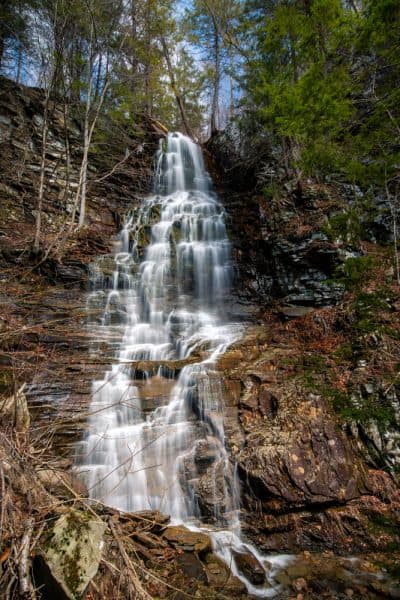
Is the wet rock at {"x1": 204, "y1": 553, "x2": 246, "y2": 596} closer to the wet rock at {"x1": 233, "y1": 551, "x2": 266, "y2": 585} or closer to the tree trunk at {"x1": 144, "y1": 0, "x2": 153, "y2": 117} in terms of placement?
the wet rock at {"x1": 233, "y1": 551, "x2": 266, "y2": 585}

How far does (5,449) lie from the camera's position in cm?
231

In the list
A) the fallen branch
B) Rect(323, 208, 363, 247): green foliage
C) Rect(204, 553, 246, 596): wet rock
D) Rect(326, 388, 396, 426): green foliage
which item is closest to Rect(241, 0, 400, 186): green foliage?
Rect(323, 208, 363, 247): green foliage

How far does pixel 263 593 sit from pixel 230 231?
10.2 metres

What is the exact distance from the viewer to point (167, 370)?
21.9ft

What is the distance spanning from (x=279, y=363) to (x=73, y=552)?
496 centimetres

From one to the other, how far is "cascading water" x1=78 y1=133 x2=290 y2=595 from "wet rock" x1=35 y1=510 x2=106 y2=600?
377 mm

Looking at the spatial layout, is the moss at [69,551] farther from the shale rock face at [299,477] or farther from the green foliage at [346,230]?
the green foliage at [346,230]

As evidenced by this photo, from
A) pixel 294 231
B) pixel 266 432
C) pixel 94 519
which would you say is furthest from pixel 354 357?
pixel 94 519

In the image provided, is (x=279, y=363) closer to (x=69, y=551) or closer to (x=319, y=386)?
(x=319, y=386)

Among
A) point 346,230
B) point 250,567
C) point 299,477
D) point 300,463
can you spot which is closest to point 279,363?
point 300,463

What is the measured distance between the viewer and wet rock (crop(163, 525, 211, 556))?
3.99 metres

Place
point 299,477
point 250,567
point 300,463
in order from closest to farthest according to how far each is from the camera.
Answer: point 250,567
point 299,477
point 300,463

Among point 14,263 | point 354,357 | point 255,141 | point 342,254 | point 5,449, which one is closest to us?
point 5,449

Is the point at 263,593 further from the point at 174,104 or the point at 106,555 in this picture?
the point at 174,104
